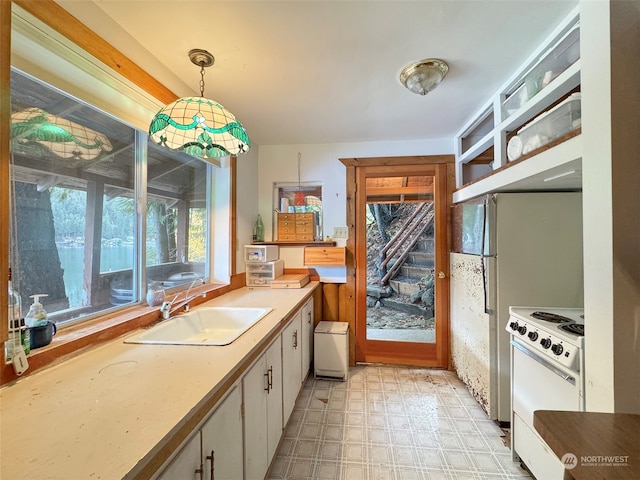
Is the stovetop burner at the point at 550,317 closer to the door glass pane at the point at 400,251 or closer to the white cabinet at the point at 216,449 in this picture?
the door glass pane at the point at 400,251

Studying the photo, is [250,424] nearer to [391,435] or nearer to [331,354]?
[391,435]

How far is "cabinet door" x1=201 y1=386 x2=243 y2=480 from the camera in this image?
0.90 meters

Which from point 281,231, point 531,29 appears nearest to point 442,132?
point 531,29

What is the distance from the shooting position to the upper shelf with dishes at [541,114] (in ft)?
4.11

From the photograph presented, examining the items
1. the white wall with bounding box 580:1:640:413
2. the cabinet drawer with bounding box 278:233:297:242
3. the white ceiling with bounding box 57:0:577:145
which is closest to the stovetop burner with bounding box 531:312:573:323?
the white wall with bounding box 580:1:640:413

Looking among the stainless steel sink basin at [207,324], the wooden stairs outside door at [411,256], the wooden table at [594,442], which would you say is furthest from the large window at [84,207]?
the wooden stairs outside door at [411,256]

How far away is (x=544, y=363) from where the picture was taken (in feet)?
4.53

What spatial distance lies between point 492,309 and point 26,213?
8.83ft

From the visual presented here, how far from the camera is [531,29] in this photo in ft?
4.47

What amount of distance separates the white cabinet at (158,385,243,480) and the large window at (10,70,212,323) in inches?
36.6

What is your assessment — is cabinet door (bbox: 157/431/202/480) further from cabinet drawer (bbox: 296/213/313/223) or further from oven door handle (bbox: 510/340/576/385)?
cabinet drawer (bbox: 296/213/313/223)

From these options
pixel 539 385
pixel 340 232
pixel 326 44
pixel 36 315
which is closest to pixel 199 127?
pixel 326 44

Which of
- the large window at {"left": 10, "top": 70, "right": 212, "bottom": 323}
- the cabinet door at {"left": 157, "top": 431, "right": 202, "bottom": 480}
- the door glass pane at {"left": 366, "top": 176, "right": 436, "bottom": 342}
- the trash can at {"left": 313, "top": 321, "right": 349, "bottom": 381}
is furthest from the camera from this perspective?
the door glass pane at {"left": 366, "top": 176, "right": 436, "bottom": 342}

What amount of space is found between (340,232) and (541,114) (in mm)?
1894
